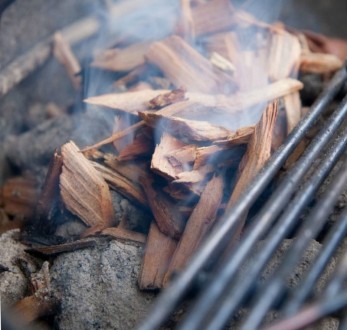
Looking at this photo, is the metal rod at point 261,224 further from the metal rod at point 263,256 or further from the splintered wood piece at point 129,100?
the splintered wood piece at point 129,100

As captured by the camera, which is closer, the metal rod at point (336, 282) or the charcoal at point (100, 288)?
the metal rod at point (336, 282)

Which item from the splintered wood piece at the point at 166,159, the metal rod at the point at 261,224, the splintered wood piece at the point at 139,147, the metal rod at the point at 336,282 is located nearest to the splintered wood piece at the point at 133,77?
the splintered wood piece at the point at 139,147

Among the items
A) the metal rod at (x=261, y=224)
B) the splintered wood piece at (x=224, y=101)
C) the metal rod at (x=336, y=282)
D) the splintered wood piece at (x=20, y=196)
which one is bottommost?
the splintered wood piece at (x=20, y=196)

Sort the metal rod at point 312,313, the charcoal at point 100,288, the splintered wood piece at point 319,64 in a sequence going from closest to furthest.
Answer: the metal rod at point 312,313 < the charcoal at point 100,288 < the splintered wood piece at point 319,64

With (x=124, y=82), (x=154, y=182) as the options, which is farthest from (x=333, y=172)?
(x=124, y=82)

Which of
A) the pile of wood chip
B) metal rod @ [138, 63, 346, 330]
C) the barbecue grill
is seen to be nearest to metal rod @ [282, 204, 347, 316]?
the barbecue grill

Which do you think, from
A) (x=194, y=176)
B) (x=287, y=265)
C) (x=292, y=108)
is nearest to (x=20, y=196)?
(x=194, y=176)

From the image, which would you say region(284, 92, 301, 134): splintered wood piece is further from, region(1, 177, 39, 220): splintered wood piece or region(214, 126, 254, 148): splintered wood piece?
region(1, 177, 39, 220): splintered wood piece
